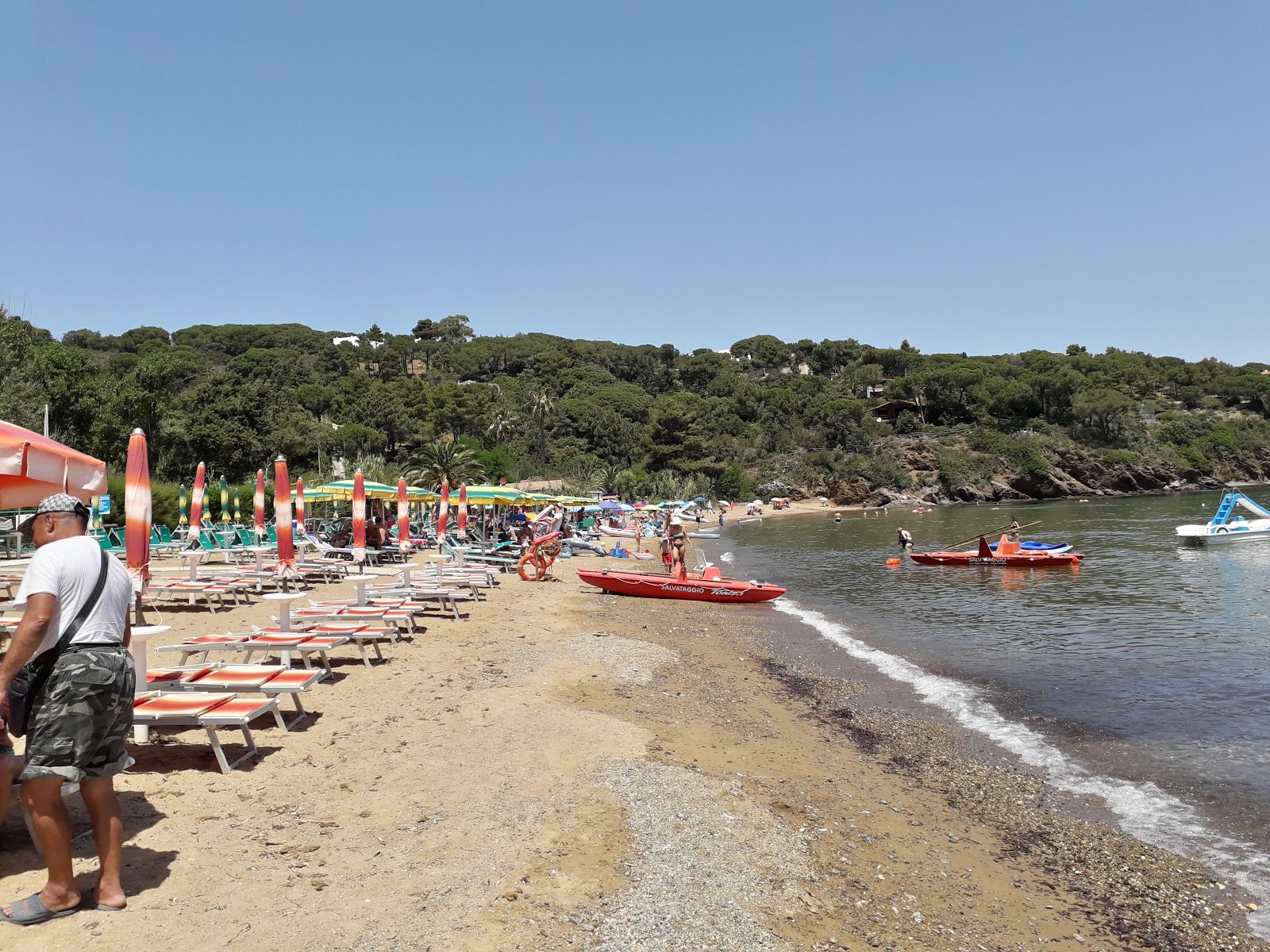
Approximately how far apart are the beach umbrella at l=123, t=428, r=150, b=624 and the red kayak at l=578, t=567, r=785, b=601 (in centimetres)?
1202

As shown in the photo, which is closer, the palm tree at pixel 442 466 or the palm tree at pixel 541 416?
the palm tree at pixel 442 466

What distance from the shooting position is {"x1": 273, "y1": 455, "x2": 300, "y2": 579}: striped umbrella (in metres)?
12.5

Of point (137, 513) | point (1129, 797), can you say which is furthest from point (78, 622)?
point (1129, 797)

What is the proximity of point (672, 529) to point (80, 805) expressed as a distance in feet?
53.6

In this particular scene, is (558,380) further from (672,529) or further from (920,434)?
(672,529)

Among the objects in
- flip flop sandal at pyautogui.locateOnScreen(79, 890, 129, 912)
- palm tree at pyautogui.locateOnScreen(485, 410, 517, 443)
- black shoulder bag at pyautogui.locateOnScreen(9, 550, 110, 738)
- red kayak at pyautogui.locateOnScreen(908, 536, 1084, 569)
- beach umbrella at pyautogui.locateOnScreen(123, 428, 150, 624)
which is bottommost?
red kayak at pyautogui.locateOnScreen(908, 536, 1084, 569)

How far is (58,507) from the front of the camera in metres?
3.57

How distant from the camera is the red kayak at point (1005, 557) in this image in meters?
27.1

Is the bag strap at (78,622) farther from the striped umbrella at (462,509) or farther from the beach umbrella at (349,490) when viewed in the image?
the beach umbrella at (349,490)

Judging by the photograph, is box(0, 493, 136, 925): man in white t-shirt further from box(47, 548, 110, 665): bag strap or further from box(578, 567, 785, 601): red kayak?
box(578, 567, 785, 601): red kayak

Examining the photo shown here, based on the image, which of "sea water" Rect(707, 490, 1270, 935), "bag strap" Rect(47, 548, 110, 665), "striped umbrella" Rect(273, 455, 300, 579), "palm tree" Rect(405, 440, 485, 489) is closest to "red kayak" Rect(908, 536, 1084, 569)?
"sea water" Rect(707, 490, 1270, 935)

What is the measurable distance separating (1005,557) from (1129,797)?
22362mm

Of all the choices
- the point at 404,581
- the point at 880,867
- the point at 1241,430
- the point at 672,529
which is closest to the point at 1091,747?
the point at 880,867

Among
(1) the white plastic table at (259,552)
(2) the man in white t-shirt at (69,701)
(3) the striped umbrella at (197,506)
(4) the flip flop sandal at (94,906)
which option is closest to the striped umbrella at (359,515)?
(1) the white plastic table at (259,552)
